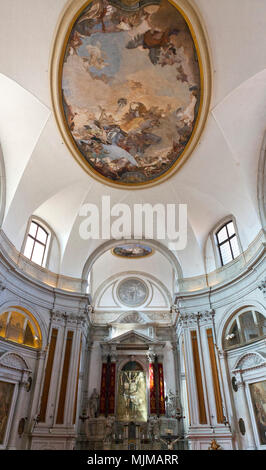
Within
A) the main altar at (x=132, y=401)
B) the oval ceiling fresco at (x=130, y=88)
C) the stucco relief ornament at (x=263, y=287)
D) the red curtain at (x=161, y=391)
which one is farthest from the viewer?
the red curtain at (x=161, y=391)

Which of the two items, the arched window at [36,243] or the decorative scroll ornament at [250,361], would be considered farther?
the arched window at [36,243]

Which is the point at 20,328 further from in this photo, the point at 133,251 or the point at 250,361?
the point at 133,251

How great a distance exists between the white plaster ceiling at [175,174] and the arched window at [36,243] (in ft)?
2.22

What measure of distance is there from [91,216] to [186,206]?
5.37 m

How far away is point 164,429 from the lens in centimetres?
1827

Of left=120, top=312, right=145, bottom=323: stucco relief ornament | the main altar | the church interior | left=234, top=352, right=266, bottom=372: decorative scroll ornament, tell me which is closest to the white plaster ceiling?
the church interior

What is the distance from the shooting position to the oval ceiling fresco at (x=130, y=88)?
33.3 feet

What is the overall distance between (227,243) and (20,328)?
441 inches

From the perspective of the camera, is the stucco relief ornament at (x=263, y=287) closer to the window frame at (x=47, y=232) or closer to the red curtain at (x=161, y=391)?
the window frame at (x=47, y=232)

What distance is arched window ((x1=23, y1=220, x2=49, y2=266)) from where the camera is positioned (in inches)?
631

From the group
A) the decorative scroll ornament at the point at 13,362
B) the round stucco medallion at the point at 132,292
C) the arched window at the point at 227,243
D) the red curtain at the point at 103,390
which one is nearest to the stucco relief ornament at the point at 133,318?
the round stucco medallion at the point at 132,292

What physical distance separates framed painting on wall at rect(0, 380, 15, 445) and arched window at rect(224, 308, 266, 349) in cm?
979

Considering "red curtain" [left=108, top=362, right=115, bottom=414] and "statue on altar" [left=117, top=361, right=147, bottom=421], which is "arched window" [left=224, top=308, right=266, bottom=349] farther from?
"red curtain" [left=108, top=362, right=115, bottom=414]
